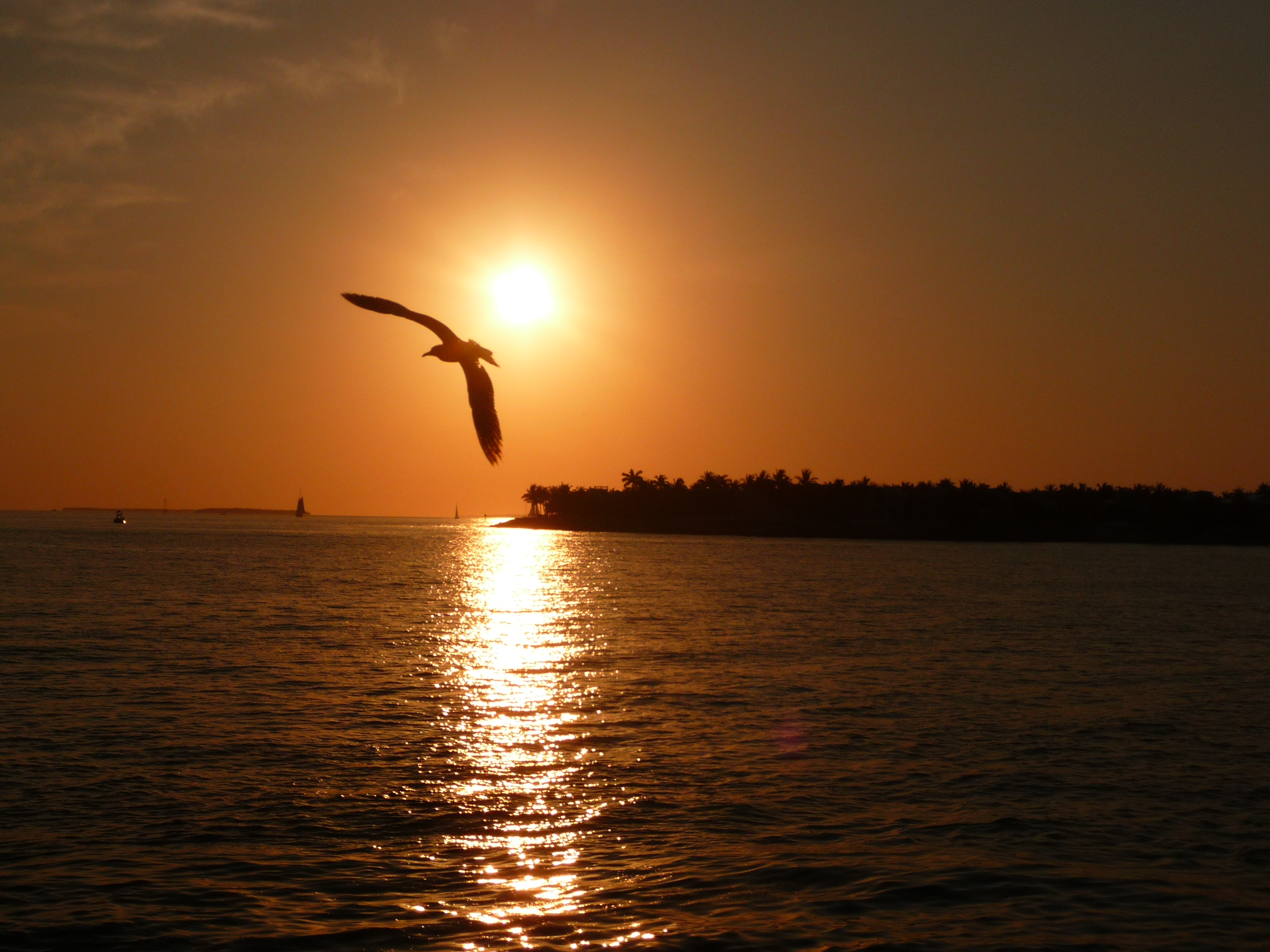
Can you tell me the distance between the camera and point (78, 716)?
2747 cm

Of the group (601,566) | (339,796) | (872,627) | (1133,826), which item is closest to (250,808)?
(339,796)

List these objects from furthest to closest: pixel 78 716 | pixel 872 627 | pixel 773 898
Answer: pixel 872 627 < pixel 78 716 < pixel 773 898

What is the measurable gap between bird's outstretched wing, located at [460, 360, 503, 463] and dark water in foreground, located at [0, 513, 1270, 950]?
7169 millimetres

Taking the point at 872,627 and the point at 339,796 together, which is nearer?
the point at 339,796

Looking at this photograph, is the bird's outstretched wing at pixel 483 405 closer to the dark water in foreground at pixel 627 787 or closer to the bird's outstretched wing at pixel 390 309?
the bird's outstretched wing at pixel 390 309

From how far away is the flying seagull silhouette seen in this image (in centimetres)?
1067

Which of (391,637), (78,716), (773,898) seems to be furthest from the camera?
(391,637)

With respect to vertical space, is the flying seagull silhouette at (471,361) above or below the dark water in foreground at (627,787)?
above

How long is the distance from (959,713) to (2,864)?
22841 millimetres

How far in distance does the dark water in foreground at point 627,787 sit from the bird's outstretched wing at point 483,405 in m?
7.17

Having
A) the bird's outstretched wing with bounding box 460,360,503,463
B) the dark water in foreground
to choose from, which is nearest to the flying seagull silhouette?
the bird's outstretched wing with bounding box 460,360,503,463

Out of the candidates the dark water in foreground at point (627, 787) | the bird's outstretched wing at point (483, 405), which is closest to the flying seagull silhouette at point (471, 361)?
the bird's outstretched wing at point (483, 405)

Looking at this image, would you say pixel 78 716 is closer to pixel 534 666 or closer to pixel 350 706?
pixel 350 706

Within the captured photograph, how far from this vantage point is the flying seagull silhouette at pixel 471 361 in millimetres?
10672
